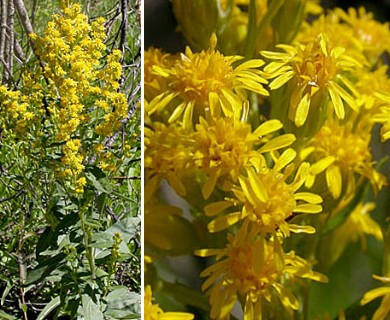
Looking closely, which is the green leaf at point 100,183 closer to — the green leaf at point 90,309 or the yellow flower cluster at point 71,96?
the yellow flower cluster at point 71,96

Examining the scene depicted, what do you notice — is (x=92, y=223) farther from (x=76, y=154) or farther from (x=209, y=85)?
(x=209, y=85)

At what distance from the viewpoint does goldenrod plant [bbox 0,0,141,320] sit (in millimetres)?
857

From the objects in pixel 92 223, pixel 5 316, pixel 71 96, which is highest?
pixel 71 96

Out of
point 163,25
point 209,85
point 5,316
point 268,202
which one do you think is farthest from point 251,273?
point 163,25

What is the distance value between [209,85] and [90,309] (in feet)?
0.84

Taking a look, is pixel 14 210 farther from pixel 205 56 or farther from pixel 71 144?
pixel 205 56

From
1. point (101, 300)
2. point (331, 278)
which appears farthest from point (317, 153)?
point (101, 300)

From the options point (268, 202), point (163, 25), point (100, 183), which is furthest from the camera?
point (163, 25)

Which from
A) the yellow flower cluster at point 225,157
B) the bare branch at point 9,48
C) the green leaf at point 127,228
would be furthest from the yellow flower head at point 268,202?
the bare branch at point 9,48

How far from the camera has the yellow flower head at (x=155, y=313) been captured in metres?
0.79

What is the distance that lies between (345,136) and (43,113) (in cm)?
30

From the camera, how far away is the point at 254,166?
0.78 m

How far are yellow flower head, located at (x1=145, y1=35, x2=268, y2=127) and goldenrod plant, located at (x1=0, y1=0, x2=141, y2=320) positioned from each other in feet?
0.20

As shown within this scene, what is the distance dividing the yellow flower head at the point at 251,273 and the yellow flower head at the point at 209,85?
116 millimetres
